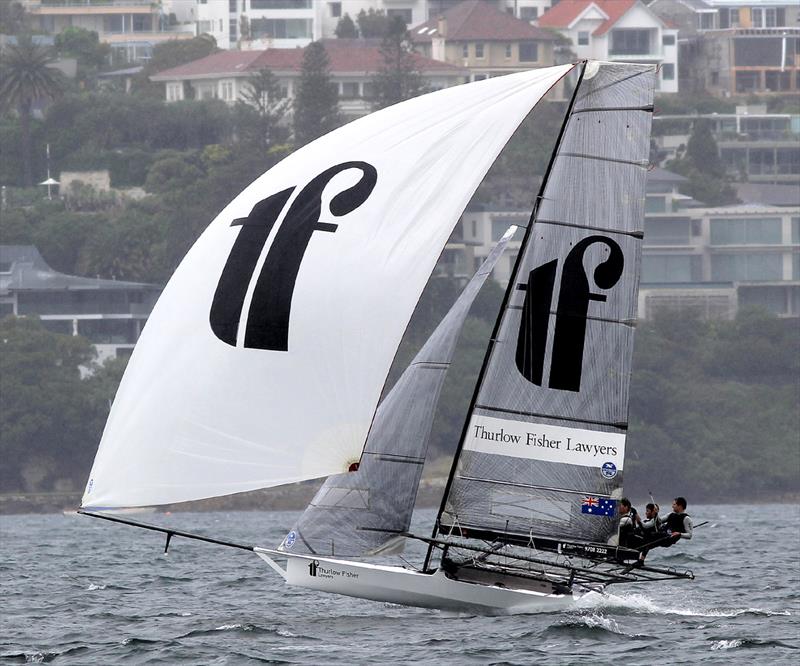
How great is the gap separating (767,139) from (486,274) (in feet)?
306

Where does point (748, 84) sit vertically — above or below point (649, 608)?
above

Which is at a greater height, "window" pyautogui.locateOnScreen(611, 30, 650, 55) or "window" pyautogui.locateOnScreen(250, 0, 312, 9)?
"window" pyautogui.locateOnScreen(250, 0, 312, 9)

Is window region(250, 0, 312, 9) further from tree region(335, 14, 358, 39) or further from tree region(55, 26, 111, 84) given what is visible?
tree region(55, 26, 111, 84)

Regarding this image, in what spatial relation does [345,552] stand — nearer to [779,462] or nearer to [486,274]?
[486,274]

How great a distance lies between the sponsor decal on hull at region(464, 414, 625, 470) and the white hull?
44.4 inches

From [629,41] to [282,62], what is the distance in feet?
71.2

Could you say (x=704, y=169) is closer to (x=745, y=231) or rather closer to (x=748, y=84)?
(x=745, y=231)

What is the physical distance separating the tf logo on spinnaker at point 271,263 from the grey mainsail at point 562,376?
1.75 meters

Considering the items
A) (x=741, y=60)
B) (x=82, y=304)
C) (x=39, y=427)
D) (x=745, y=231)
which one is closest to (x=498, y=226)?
(x=745, y=231)

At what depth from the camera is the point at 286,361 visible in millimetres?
16094

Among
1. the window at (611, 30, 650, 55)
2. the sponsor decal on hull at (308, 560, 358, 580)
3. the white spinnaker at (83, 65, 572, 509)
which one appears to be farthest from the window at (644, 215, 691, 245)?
the white spinnaker at (83, 65, 572, 509)

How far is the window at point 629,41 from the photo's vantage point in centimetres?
12081

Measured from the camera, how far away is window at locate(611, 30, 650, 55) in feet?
396

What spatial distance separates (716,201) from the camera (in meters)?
98.3
